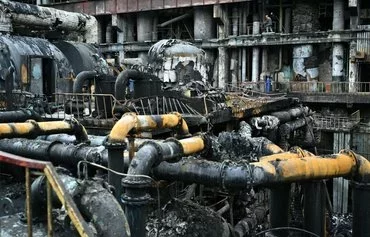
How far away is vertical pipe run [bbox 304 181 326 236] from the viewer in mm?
9000

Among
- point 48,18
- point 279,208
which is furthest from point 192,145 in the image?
point 48,18

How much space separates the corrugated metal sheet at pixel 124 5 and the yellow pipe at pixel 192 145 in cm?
2792

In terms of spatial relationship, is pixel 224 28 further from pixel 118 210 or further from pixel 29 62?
pixel 118 210

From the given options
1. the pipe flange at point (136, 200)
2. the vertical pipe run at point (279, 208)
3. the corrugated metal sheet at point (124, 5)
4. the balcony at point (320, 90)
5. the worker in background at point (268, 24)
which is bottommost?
the vertical pipe run at point (279, 208)

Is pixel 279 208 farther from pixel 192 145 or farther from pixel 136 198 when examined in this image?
pixel 136 198

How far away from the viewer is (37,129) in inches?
404

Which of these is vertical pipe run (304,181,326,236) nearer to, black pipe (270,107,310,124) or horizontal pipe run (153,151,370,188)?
horizontal pipe run (153,151,370,188)

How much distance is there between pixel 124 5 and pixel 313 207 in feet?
111

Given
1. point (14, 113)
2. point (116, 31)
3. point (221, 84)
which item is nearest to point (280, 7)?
point (221, 84)

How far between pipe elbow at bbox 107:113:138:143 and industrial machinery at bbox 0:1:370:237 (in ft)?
0.07

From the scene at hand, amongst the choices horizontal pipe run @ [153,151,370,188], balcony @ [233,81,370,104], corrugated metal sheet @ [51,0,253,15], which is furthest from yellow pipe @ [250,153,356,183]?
corrugated metal sheet @ [51,0,253,15]

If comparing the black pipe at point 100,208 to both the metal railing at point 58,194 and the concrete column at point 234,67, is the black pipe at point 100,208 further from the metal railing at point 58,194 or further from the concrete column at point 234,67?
the concrete column at point 234,67

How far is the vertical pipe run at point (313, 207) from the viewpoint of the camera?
9.00 m

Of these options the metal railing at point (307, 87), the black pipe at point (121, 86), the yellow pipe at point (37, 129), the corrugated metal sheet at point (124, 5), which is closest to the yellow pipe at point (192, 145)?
the yellow pipe at point (37, 129)
